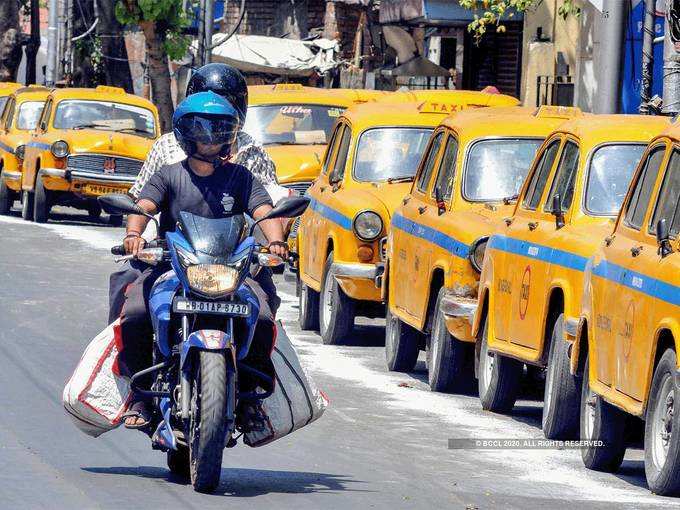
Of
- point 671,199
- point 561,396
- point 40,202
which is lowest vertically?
point 40,202

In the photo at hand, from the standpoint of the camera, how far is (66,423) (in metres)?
10.3

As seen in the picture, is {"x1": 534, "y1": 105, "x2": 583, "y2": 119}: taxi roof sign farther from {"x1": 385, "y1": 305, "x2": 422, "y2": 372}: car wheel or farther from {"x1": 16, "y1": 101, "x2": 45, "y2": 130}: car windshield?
{"x1": 16, "y1": 101, "x2": 45, "y2": 130}: car windshield

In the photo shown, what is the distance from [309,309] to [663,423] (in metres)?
8.04

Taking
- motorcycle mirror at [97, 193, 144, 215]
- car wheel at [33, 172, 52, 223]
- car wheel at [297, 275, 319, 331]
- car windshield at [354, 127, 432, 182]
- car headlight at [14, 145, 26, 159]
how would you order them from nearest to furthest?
1. motorcycle mirror at [97, 193, 144, 215]
2. car windshield at [354, 127, 432, 182]
3. car wheel at [297, 275, 319, 331]
4. car wheel at [33, 172, 52, 223]
5. car headlight at [14, 145, 26, 159]

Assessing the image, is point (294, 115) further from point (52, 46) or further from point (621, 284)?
point (52, 46)

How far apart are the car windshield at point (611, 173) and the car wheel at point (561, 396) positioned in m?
0.94

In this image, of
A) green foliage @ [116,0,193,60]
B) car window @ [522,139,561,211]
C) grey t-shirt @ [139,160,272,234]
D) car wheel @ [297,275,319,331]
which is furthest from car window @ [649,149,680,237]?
green foliage @ [116,0,193,60]

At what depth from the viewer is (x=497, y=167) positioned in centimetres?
1370

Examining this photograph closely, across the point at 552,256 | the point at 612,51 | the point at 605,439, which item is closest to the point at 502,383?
the point at 552,256

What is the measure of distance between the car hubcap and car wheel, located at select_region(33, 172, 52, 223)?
19.3 metres

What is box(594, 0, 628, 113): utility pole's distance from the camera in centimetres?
1750

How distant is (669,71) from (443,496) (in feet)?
25.1

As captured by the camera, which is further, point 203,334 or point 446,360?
point 446,360

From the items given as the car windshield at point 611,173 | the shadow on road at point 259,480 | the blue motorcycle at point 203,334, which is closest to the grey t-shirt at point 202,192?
the blue motorcycle at point 203,334
